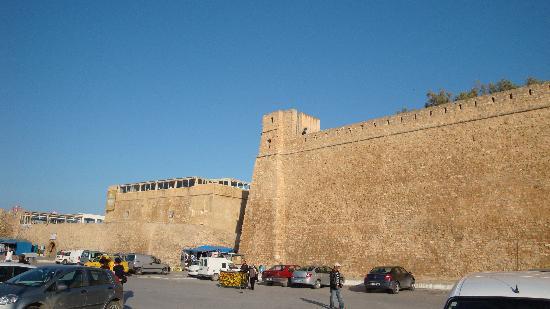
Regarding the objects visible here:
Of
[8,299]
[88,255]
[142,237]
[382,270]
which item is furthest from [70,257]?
[8,299]

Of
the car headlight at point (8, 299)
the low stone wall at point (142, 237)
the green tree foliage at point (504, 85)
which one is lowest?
the car headlight at point (8, 299)

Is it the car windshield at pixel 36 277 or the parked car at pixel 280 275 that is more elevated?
the car windshield at pixel 36 277

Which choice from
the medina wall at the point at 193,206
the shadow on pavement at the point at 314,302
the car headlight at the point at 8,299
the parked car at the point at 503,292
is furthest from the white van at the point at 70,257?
the parked car at the point at 503,292

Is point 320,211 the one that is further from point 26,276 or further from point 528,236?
point 26,276

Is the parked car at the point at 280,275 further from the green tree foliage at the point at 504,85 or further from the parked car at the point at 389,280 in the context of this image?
the green tree foliage at the point at 504,85

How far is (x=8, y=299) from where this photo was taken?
24.7 feet

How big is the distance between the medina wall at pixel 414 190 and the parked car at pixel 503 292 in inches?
675

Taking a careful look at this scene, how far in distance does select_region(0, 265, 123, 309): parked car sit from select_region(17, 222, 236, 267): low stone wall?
26540mm

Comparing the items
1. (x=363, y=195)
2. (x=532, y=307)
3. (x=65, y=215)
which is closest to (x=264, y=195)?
(x=363, y=195)

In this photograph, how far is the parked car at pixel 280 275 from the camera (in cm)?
2203

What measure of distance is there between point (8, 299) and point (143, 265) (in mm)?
22130

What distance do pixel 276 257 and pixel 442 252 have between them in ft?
37.8

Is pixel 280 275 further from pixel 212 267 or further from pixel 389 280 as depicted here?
pixel 389 280

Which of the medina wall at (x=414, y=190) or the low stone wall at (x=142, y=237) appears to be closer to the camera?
the medina wall at (x=414, y=190)
